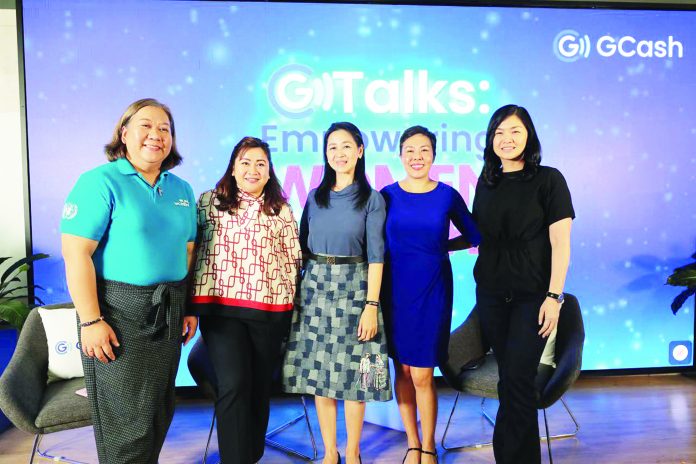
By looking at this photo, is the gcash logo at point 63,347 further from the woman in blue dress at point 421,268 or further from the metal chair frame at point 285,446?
the woman in blue dress at point 421,268

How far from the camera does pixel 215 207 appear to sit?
2.46 meters

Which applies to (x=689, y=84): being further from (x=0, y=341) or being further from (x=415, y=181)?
(x=0, y=341)

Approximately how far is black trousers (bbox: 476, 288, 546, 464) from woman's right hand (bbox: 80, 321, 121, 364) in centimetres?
165

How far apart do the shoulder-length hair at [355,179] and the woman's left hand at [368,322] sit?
0.49 m

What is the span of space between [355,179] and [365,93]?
150 centimetres

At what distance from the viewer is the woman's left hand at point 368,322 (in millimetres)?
2568

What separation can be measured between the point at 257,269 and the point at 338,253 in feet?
1.32

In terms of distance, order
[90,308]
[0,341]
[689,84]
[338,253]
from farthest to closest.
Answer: [689,84], [0,341], [338,253], [90,308]

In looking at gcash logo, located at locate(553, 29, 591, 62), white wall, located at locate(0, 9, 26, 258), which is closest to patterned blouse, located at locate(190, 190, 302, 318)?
white wall, located at locate(0, 9, 26, 258)

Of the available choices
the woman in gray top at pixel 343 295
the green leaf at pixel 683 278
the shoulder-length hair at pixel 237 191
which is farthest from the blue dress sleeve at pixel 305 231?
the green leaf at pixel 683 278

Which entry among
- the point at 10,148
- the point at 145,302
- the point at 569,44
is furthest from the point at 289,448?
the point at 569,44

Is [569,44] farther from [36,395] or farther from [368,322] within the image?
[36,395]

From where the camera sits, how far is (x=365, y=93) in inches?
155

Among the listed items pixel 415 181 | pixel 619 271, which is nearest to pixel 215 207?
pixel 415 181
